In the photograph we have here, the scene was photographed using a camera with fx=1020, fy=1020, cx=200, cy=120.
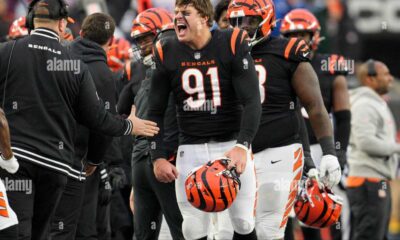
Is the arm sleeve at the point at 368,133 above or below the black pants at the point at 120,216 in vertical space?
above

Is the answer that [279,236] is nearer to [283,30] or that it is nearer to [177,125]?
[177,125]

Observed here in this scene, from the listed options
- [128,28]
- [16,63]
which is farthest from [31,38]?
[128,28]

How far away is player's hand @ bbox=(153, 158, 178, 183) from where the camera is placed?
6.82 m

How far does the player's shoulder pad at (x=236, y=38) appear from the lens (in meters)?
6.73

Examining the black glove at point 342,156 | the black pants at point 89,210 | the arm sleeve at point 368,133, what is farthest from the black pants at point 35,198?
the arm sleeve at point 368,133

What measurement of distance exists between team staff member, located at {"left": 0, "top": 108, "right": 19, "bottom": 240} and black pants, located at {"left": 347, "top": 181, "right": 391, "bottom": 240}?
4.57m

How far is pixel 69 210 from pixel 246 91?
5.05 ft

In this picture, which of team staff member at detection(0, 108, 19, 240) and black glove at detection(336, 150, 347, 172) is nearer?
team staff member at detection(0, 108, 19, 240)

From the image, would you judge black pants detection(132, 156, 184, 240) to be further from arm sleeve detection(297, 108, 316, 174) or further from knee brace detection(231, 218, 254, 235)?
arm sleeve detection(297, 108, 316, 174)

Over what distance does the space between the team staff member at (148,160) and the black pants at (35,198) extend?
1064 millimetres

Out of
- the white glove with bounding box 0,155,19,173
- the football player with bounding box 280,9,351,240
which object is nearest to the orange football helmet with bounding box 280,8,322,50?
the football player with bounding box 280,9,351,240
